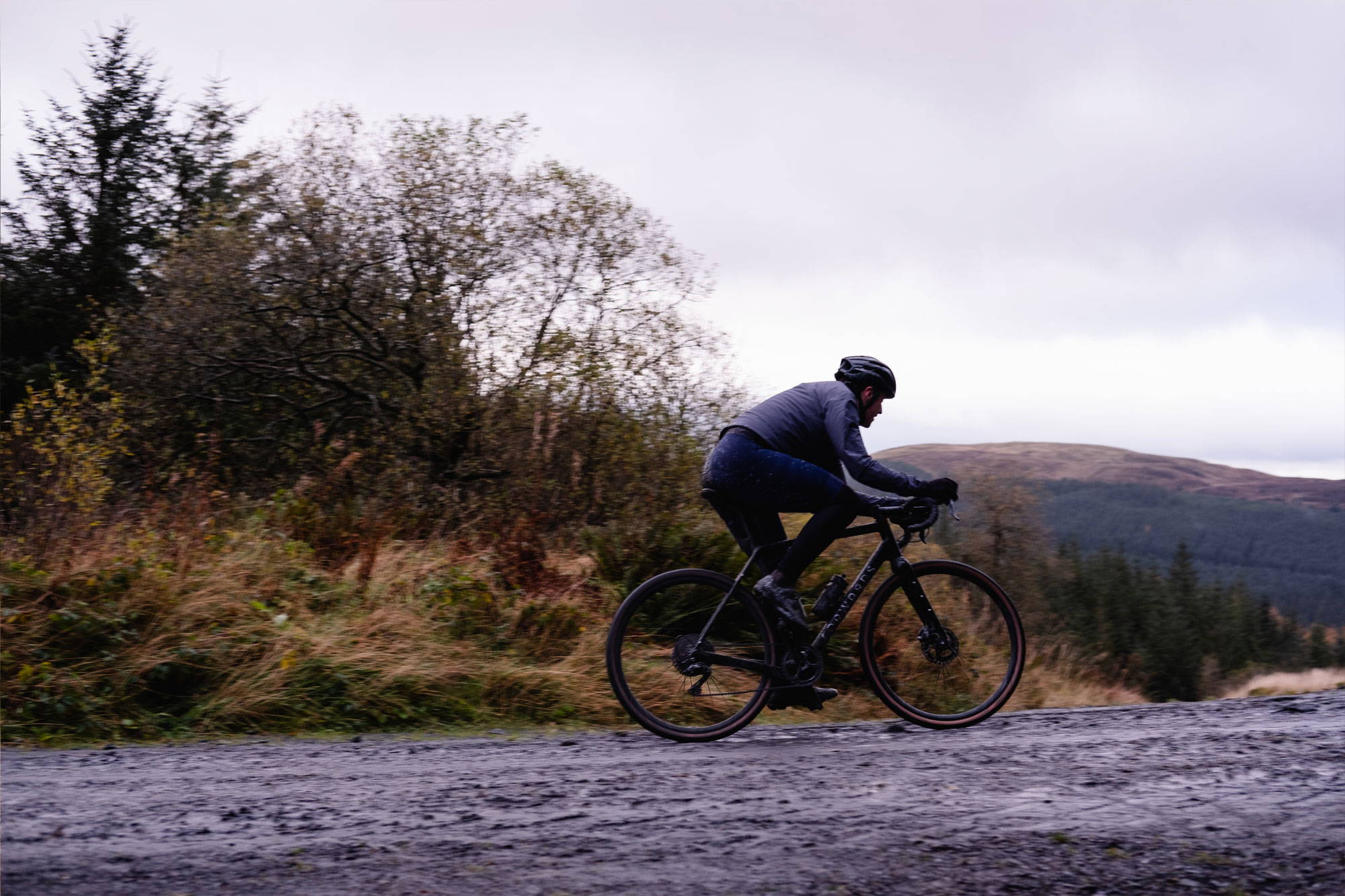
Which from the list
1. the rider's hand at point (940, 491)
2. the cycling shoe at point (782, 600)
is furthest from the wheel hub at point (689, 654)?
the rider's hand at point (940, 491)

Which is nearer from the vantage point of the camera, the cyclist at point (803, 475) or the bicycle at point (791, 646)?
the cyclist at point (803, 475)

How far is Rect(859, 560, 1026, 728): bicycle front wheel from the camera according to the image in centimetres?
536

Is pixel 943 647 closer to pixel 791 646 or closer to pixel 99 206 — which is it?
pixel 791 646

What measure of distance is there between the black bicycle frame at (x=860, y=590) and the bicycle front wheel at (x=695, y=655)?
2cm

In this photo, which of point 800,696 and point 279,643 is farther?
point 279,643

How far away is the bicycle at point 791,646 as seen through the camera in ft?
17.1

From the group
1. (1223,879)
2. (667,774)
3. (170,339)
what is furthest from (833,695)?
(170,339)

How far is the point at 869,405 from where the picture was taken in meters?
5.37

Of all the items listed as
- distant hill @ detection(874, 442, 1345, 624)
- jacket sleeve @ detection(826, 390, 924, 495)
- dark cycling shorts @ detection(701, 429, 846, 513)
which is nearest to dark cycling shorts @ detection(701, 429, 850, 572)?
dark cycling shorts @ detection(701, 429, 846, 513)

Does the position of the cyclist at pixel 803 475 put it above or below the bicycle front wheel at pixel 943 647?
above

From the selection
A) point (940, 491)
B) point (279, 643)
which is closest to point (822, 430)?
point (940, 491)

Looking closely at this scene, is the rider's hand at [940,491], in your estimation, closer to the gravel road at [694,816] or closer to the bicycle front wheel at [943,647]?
the bicycle front wheel at [943,647]

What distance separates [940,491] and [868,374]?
2.35 ft

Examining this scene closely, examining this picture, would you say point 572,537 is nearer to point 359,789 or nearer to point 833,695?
point 833,695
